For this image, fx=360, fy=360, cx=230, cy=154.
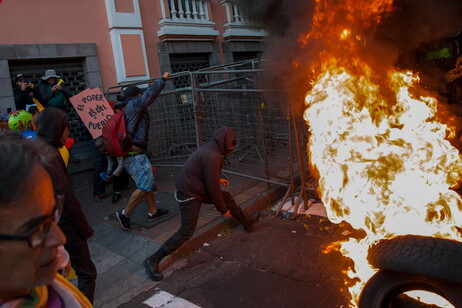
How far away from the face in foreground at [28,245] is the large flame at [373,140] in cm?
280

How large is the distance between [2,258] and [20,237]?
0.07 meters

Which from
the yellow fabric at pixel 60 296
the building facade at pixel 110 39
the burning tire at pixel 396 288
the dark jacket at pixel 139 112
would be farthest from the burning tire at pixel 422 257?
the building facade at pixel 110 39

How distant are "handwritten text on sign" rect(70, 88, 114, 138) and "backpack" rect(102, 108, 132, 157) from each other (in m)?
1.74

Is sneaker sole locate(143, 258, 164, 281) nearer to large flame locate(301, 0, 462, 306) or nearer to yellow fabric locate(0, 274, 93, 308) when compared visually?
large flame locate(301, 0, 462, 306)

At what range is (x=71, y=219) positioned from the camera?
2.84 metres

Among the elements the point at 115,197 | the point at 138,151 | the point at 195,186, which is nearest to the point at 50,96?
the point at 115,197

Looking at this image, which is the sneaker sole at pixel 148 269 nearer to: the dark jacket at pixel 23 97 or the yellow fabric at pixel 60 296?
the yellow fabric at pixel 60 296

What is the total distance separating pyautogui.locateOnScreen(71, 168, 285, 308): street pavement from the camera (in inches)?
157

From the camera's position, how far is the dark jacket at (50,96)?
22.5 feet

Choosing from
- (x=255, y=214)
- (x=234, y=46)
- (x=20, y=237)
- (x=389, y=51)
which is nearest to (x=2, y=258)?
(x=20, y=237)

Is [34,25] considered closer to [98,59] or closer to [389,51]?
[98,59]

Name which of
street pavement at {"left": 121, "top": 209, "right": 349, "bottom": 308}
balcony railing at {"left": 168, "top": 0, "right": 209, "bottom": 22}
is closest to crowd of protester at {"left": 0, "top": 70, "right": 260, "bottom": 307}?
street pavement at {"left": 121, "top": 209, "right": 349, "bottom": 308}

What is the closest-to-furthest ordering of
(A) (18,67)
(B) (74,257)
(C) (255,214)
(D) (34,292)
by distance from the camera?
1. (D) (34,292)
2. (B) (74,257)
3. (C) (255,214)
4. (A) (18,67)

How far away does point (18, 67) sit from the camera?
7.70 meters
